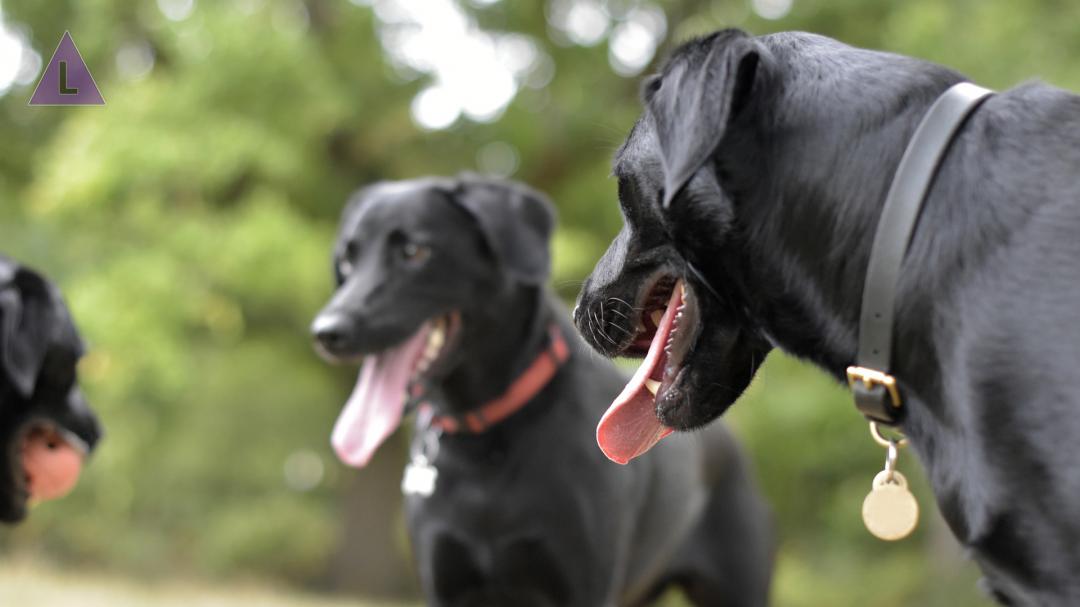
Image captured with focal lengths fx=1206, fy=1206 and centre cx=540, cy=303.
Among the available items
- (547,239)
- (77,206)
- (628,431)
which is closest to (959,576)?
(547,239)

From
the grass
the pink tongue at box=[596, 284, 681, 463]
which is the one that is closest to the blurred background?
the grass

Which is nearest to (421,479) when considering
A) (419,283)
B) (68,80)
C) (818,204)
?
(419,283)

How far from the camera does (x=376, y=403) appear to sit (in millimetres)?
4438

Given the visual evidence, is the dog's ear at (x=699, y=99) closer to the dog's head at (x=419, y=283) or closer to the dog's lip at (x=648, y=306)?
the dog's lip at (x=648, y=306)

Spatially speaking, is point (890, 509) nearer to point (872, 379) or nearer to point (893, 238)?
point (872, 379)

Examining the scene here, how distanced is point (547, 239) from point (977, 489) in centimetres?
287

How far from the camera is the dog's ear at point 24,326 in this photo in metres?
4.08

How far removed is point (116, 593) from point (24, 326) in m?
5.96

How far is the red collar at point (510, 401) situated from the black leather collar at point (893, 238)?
236 cm

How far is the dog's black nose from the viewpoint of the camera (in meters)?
4.36

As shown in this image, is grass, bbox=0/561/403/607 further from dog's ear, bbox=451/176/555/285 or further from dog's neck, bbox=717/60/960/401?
dog's neck, bbox=717/60/960/401

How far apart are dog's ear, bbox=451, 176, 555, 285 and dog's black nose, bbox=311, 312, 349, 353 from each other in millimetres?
612

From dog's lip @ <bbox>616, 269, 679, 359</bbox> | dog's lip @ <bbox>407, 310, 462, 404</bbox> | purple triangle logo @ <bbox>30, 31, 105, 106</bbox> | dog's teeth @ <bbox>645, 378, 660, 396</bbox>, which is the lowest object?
dog's teeth @ <bbox>645, 378, 660, 396</bbox>

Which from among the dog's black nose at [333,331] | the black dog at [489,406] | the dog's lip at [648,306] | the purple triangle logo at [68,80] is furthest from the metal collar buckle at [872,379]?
the purple triangle logo at [68,80]
